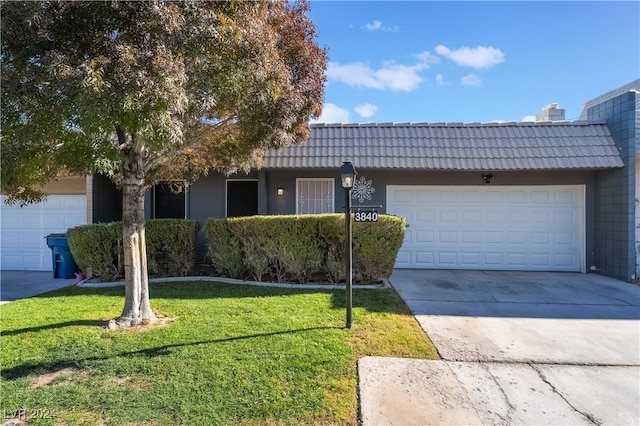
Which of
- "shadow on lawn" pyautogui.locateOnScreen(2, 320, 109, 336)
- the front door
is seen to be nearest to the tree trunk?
"shadow on lawn" pyautogui.locateOnScreen(2, 320, 109, 336)

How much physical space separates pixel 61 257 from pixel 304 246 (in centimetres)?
605

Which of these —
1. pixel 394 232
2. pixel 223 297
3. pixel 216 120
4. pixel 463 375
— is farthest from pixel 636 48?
pixel 223 297

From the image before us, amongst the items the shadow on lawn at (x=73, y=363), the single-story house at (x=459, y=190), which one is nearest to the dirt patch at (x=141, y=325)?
the shadow on lawn at (x=73, y=363)

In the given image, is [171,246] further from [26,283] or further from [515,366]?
[515,366]

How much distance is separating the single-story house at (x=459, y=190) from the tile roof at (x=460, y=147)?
0.03 meters

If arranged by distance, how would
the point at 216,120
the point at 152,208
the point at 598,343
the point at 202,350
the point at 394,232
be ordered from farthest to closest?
the point at 152,208 < the point at 394,232 < the point at 216,120 < the point at 598,343 < the point at 202,350

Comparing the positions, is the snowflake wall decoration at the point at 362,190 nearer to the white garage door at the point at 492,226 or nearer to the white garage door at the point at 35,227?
the white garage door at the point at 492,226

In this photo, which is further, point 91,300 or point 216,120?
point 91,300

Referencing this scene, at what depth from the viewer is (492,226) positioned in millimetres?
9469

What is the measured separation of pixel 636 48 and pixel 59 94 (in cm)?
1025

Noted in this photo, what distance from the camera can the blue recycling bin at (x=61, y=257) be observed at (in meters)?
8.39

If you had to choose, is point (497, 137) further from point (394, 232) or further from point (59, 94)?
point (59, 94)

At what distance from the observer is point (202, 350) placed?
13.1ft

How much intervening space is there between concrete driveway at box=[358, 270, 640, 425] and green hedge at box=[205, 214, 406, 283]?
0.98m
